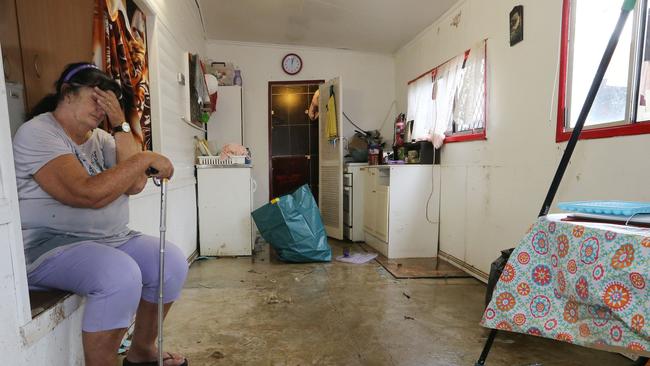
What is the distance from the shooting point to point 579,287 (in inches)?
38.5

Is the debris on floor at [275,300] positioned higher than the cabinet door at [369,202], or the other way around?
the cabinet door at [369,202]

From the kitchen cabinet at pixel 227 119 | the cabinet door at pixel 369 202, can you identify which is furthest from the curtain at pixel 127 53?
the cabinet door at pixel 369 202

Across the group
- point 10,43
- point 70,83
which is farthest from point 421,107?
point 10,43

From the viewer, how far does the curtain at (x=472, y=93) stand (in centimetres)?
276

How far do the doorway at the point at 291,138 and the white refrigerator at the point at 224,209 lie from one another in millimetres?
1319

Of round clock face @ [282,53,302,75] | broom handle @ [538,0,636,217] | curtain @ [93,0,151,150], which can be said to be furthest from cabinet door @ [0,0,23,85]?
round clock face @ [282,53,302,75]

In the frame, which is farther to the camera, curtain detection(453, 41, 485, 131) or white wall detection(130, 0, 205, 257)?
curtain detection(453, 41, 485, 131)

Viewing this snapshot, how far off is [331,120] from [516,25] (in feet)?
6.97

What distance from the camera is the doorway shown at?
15.4ft

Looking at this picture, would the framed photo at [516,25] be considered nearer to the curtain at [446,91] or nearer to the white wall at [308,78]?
the curtain at [446,91]

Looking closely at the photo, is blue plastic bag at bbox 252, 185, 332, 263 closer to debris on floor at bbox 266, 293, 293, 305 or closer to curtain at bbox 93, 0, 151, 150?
debris on floor at bbox 266, 293, 293, 305

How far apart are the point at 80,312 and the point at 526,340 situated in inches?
79.1

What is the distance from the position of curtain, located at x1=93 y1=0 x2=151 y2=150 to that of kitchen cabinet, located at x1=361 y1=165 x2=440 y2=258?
211 centimetres

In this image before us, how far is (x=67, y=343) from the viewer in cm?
107
